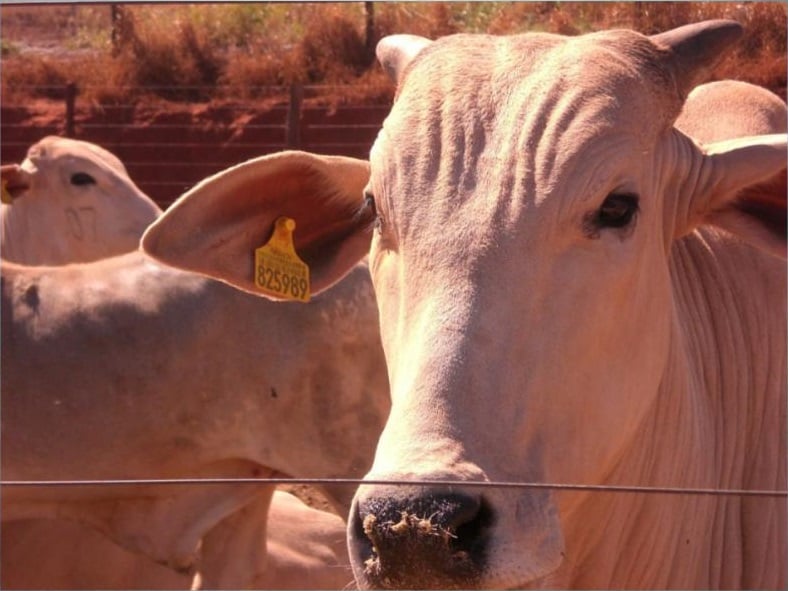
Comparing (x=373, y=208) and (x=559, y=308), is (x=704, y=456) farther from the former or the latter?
(x=373, y=208)

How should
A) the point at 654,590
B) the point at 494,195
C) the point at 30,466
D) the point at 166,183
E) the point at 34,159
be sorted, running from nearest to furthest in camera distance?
1. the point at 494,195
2. the point at 654,590
3. the point at 30,466
4. the point at 34,159
5. the point at 166,183

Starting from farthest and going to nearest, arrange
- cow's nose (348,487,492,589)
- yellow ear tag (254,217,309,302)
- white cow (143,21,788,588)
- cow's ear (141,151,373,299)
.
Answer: yellow ear tag (254,217,309,302) → cow's ear (141,151,373,299) → white cow (143,21,788,588) → cow's nose (348,487,492,589)

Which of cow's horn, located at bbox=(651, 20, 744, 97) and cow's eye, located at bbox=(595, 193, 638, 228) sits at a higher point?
cow's horn, located at bbox=(651, 20, 744, 97)

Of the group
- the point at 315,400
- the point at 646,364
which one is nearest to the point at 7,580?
the point at 315,400

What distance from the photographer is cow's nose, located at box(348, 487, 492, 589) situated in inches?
98.3

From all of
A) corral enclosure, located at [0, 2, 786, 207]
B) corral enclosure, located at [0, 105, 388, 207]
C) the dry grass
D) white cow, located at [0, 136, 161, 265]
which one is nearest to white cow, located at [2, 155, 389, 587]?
white cow, located at [0, 136, 161, 265]

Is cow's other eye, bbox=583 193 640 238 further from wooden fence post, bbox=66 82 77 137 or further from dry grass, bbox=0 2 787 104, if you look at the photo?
wooden fence post, bbox=66 82 77 137

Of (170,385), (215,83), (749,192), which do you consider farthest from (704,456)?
(215,83)

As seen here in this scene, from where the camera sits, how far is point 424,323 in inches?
109

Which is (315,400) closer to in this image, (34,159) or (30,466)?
(30,466)

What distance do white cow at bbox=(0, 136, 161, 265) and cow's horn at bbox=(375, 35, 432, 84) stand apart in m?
6.13

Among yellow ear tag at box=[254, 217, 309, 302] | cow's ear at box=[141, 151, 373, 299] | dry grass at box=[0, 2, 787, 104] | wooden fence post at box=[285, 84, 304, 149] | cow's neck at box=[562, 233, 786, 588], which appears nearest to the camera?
cow's neck at box=[562, 233, 786, 588]

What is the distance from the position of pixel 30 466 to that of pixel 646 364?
143 inches

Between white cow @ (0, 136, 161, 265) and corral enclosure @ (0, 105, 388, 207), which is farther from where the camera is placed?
corral enclosure @ (0, 105, 388, 207)
